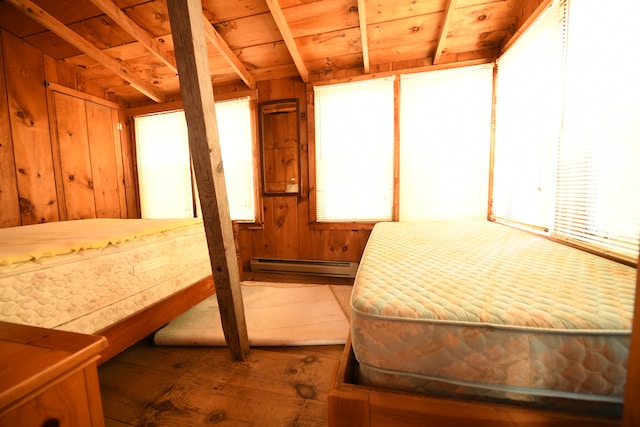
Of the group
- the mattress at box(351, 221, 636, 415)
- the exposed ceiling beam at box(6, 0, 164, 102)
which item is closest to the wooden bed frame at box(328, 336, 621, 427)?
the mattress at box(351, 221, 636, 415)

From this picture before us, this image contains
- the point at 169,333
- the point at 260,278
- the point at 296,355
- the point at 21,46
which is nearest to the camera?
the point at 296,355

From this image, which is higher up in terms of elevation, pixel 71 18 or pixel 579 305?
pixel 71 18

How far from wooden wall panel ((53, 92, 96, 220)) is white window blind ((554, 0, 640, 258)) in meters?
4.33

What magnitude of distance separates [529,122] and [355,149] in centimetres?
142

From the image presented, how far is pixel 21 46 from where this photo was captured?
2342 millimetres

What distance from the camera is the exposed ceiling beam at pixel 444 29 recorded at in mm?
1851

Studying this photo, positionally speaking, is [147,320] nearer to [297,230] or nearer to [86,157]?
[297,230]

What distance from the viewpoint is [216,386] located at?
1234 mm

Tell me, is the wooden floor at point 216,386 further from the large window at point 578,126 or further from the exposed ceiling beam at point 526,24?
the exposed ceiling beam at point 526,24

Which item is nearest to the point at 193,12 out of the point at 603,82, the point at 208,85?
the point at 208,85

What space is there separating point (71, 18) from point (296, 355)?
3.36m

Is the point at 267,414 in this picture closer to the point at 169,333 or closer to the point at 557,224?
the point at 169,333

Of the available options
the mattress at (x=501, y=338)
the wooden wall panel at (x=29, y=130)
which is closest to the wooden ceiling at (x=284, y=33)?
the wooden wall panel at (x=29, y=130)

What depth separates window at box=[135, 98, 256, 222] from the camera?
2916 mm
